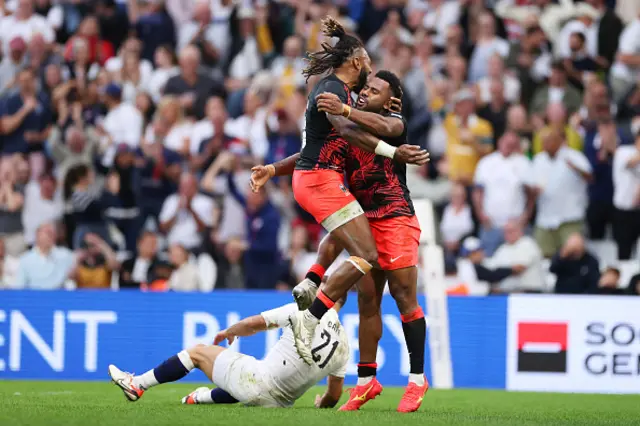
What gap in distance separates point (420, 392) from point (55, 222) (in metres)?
8.66

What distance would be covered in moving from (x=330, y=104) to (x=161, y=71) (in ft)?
30.8

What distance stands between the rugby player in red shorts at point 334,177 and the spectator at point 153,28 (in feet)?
29.9

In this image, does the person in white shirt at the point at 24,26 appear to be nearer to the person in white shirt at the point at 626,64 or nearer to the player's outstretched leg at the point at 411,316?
the person in white shirt at the point at 626,64

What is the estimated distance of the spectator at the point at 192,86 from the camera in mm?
17328

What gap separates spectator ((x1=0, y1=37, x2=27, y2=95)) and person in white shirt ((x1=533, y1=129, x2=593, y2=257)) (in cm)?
827

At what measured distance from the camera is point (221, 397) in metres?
9.42

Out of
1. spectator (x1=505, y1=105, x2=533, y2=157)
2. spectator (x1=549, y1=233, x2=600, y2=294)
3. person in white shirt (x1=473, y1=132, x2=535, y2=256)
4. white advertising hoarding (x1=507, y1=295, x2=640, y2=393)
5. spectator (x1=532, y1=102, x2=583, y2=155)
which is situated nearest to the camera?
white advertising hoarding (x1=507, y1=295, x2=640, y2=393)

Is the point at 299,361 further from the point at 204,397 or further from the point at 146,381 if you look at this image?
the point at 146,381

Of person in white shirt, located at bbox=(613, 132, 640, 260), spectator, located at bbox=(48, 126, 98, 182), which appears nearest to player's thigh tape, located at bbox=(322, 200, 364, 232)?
person in white shirt, located at bbox=(613, 132, 640, 260)

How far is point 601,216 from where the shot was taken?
1512cm

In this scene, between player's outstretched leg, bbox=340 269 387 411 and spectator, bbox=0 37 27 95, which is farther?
spectator, bbox=0 37 27 95

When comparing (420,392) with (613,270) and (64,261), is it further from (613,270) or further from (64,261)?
(64,261)

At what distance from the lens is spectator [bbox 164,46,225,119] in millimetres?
17328

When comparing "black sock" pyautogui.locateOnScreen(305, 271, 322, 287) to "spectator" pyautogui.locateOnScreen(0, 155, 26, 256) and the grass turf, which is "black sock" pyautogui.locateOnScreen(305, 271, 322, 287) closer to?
the grass turf
